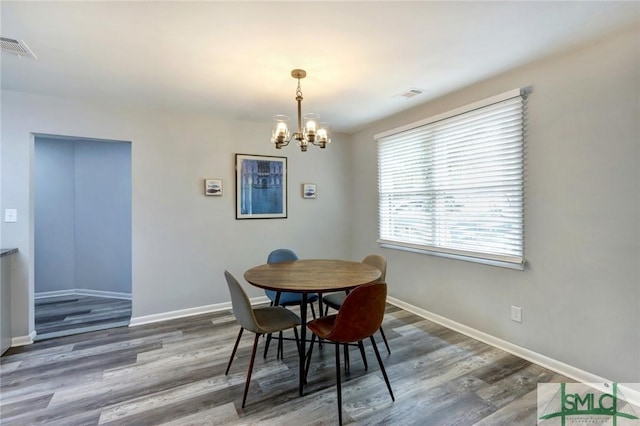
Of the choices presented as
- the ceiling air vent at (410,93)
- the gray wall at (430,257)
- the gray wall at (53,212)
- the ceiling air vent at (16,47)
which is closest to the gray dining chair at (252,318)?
the gray wall at (430,257)

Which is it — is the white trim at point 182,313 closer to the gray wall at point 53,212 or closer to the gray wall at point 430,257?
the gray wall at point 430,257

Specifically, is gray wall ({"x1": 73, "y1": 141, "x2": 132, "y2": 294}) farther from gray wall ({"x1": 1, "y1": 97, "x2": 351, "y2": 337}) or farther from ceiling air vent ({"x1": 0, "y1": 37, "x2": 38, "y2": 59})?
ceiling air vent ({"x1": 0, "y1": 37, "x2": 38, "y2": 59})

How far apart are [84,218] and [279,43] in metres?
4.19

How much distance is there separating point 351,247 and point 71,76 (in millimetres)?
3778

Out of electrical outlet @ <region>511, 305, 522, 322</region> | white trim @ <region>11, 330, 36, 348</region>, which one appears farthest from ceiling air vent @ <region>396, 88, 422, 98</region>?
white trim @ <region>11, 330, 36, 348</region>

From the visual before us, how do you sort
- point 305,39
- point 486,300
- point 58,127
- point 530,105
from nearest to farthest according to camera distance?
1. point 305,39
2. point 530,105
3. point 486,300
4. point 58,127

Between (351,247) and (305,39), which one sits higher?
(305,39)

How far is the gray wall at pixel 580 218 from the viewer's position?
195cm

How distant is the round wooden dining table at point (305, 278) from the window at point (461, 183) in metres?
1.12

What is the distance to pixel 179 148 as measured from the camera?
3.55m

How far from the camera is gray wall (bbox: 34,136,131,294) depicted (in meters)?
4.33

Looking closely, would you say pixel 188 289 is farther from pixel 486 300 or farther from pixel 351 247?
pixel 486 300

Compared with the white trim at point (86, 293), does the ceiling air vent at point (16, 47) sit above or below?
above

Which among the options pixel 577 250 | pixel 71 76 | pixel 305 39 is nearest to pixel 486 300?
pixel 577 250
